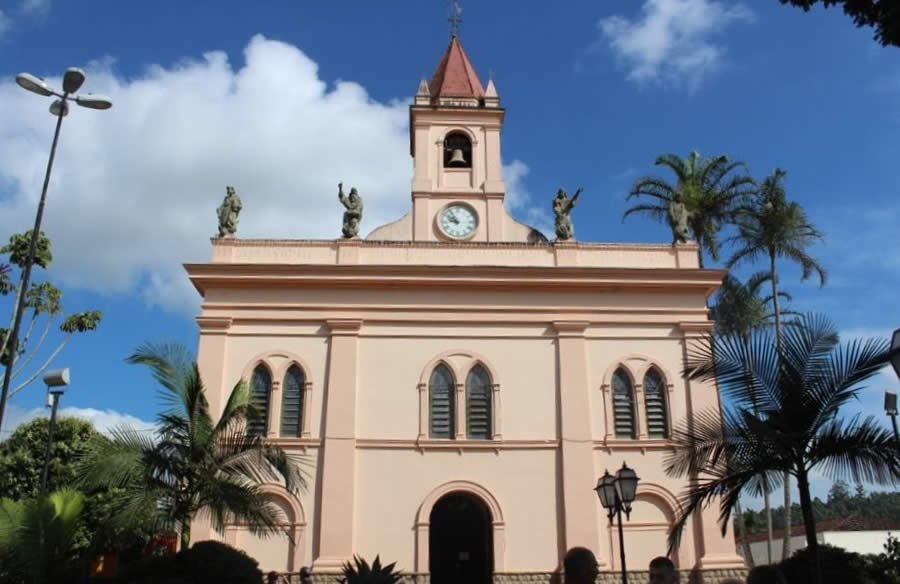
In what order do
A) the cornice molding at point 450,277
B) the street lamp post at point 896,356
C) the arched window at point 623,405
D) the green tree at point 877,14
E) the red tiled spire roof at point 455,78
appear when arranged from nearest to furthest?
the street lamp post at point 896,356
the green tree at point 877,14
the arched window at point 623,405
the cornice molding at point 450,277
the red tiled spire roof at point 455,78

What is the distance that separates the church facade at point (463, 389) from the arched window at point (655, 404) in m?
0.04

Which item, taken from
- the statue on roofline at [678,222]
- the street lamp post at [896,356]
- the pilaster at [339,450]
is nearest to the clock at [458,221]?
the pilaster at [339,450]

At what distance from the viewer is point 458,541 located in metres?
21.5

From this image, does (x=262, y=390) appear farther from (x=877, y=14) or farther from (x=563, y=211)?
(x=877, y=14)

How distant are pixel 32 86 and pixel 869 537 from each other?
117 feet

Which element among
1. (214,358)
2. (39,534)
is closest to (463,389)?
(214,358)

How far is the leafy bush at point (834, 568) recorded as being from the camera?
45.8ft

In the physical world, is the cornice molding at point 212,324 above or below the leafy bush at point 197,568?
above

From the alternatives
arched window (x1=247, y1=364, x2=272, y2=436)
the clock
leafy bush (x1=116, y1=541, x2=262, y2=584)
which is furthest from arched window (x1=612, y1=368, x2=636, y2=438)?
leafy bush (x1=116, y1=541, x2=262, y2=584)

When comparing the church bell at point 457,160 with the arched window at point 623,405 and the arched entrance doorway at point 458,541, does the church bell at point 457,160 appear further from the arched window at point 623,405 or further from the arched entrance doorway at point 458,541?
the arched entrance doorway at point 458,541

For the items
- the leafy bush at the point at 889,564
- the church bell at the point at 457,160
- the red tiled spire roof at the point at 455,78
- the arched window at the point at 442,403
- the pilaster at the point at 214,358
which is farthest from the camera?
the red tiled spire roof at the point at 455,78

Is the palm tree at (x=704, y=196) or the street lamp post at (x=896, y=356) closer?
the street lamp post at (x=896, y=356)

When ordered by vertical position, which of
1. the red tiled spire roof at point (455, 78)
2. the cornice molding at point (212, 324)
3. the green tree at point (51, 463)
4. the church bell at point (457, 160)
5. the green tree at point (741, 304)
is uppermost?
the red tiled spire roof at point (455, 78)

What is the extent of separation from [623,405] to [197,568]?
12.9 meters
